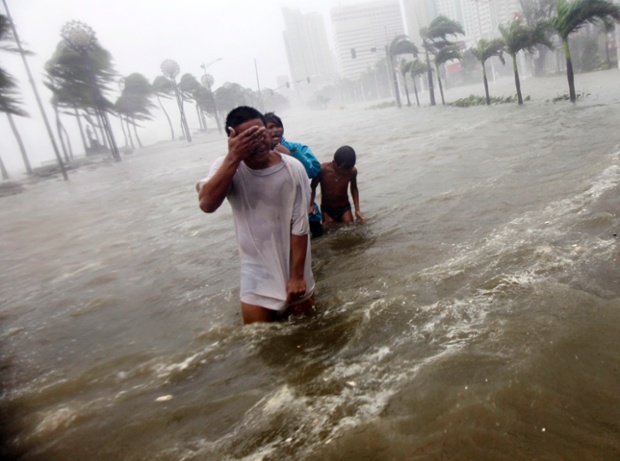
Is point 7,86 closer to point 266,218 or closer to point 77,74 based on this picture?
point 77,74

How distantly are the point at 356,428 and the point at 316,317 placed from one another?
4.38 ft

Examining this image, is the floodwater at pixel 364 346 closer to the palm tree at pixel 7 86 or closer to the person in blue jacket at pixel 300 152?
the person in blue jacket at pixel 300 152

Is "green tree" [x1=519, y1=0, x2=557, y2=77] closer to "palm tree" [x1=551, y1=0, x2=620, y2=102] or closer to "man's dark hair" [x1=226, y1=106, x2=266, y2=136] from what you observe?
"palm tree" [x1=551, y1=0, x2=620, y2=102]

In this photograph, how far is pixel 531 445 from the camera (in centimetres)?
175

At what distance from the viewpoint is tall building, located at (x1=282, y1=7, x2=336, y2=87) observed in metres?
163

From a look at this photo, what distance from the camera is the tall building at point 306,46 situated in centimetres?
16288

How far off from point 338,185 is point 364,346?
326 cm

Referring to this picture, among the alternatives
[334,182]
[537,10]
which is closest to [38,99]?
[334,182]

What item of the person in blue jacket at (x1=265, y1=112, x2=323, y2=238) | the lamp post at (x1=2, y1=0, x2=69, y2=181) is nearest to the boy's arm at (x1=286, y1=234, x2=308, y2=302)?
the person in blue jacket at (x1=265, y1=112, x2=323, y2=238)

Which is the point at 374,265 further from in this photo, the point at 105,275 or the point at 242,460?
the point at 105,275

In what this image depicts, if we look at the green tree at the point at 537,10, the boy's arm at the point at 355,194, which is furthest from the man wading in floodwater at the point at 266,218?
the green tree at the point at 537,10

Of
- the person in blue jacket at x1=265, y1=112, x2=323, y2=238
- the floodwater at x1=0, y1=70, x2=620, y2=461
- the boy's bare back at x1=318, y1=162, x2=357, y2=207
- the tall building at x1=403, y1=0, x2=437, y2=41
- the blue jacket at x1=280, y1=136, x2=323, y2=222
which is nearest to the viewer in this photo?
the floodwater at x1=0, y1=70, x2=620, y2=461

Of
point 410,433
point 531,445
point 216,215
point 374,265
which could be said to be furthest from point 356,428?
point 216,215

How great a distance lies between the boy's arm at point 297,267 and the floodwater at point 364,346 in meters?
0.28
